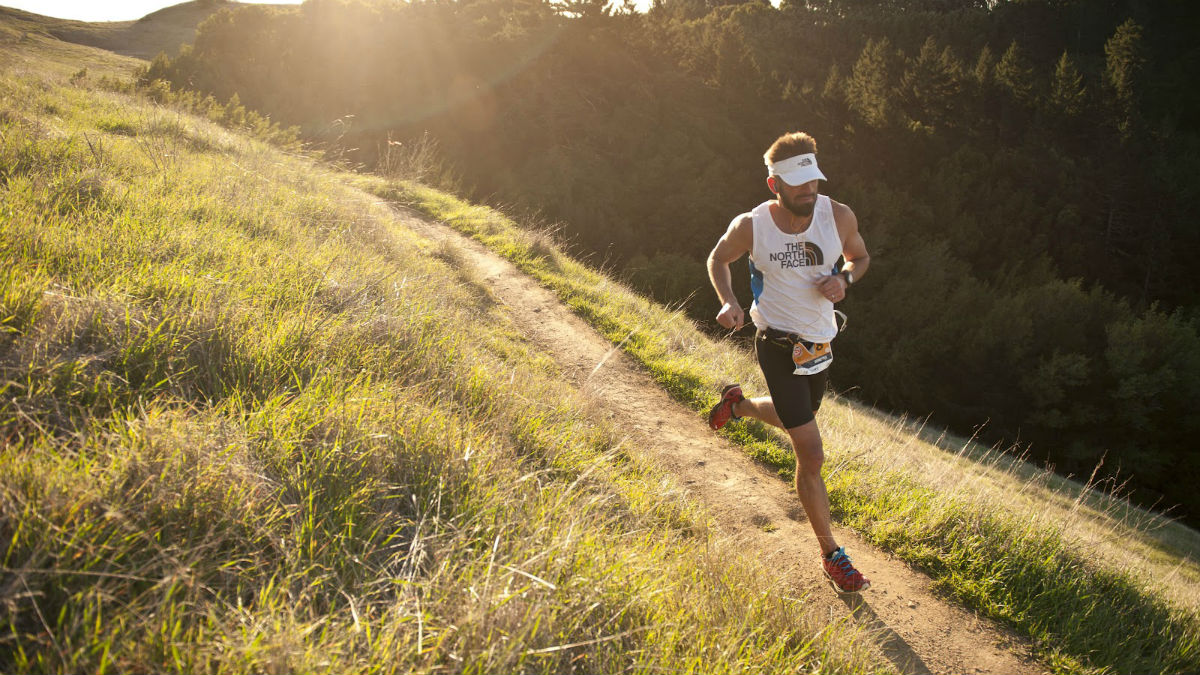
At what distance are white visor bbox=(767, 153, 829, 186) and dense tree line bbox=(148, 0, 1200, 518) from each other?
22.6m

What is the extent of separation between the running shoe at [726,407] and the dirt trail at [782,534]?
33 cm

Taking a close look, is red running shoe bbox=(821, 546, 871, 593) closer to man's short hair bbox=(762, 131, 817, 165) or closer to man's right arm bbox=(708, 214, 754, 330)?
man's right arm bbox=(708, 214, 754, 330)

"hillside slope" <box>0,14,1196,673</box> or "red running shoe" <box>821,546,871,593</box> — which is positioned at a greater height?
"hillside slope" <box>0,14,1196,673</box>

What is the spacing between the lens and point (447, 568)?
90.4 inches

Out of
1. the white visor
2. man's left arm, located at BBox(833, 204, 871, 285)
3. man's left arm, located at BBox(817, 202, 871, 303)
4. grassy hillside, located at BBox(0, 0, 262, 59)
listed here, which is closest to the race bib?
man's left arm, located at BBox(817, 202, 871, 303)

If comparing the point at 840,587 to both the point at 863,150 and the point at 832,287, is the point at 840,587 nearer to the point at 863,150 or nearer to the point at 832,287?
the point at 832,287

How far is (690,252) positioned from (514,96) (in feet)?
41.0

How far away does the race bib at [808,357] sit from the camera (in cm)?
377

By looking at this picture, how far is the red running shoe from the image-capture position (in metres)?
3.54

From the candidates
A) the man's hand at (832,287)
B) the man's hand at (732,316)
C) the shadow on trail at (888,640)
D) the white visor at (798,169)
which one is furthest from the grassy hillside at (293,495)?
the white visor at (798,169)

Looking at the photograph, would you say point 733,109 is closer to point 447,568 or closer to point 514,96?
point 514,96

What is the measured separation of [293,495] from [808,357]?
2825 mm

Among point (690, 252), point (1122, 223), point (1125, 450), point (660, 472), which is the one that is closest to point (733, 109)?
point (690, 252)

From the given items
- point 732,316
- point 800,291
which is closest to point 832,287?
point 800,291
